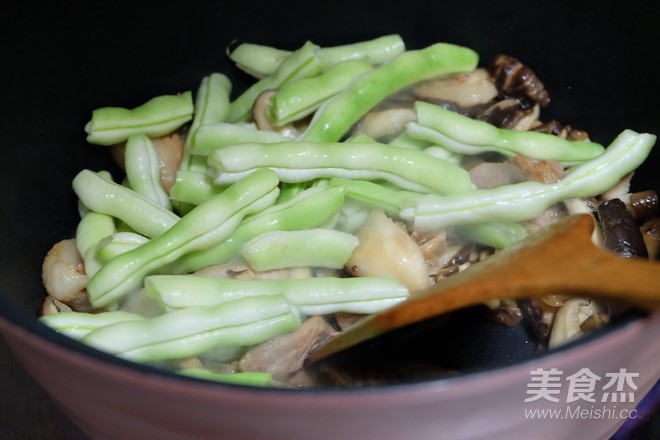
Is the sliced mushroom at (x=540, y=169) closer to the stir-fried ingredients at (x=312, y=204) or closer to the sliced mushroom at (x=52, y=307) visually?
the stir-fried ingredients at (x=312, y=204)

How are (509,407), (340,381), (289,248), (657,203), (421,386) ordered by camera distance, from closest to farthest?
(421,386) → (509,407) → (340,381) → (289,248) → (657,203)

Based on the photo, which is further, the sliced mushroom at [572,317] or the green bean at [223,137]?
the green bean at [223,137]

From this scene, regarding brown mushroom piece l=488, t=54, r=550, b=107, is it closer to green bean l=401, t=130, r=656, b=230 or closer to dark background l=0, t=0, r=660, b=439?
dark background l=0, t=0, r=660, b=439

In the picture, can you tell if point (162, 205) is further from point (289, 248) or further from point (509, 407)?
point (509, 407)

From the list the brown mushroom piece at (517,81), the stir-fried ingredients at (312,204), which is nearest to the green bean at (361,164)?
the stir-fried ingredients at (312,204)

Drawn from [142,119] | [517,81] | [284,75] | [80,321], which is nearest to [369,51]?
[284,75]

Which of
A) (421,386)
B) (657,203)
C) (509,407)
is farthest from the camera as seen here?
(657,203)

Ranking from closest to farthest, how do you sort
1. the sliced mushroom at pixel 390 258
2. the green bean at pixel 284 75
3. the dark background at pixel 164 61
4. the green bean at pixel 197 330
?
1. the green bean at pixel 197 330
2. the sliced mushroom at pixel 390 258
3. the dark background at pixel 164 61
4. the green bean at pixel 284 75

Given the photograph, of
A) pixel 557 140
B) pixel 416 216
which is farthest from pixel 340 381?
pixel 557 140
